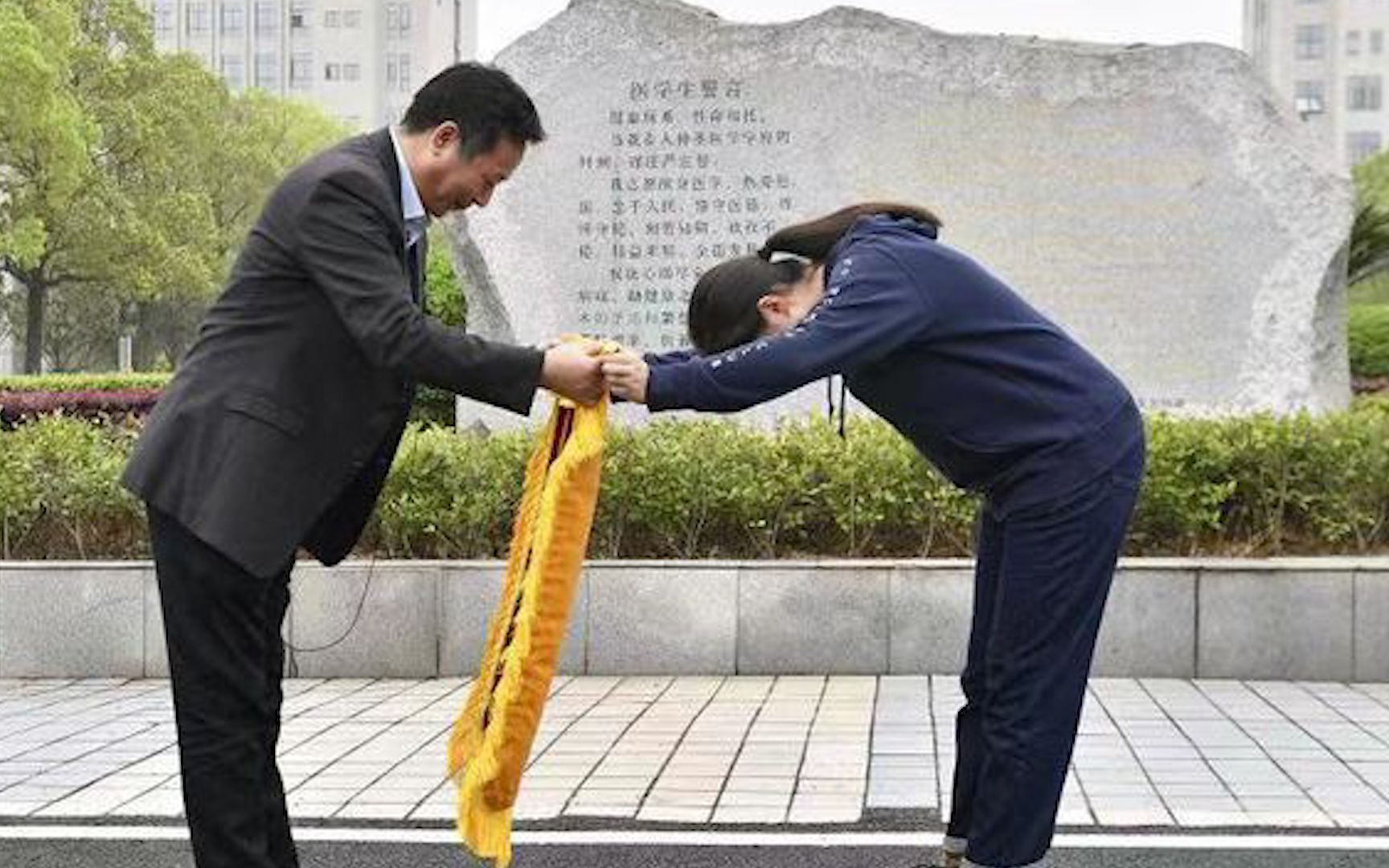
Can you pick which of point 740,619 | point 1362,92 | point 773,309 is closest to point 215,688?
point 773,309

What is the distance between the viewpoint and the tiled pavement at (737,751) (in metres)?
5.05

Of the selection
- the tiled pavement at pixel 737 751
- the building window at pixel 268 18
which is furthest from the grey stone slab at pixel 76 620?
the building window at pixel 268 18

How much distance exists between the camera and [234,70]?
3679 inches

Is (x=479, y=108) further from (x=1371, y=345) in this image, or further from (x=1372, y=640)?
(x=1371, y=345)

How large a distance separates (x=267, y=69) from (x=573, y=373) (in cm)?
9364

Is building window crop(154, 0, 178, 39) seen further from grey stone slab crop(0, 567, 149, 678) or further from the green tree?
grey stone slab crop(0, 567, 149, 678)

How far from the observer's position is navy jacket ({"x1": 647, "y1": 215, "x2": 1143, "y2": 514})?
3547mm

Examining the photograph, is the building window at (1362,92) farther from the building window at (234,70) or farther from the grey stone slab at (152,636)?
the grey stone slab at (152,636)

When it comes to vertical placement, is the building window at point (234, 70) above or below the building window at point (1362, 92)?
above

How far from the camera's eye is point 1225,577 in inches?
275

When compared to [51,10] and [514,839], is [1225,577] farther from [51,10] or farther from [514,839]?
[51,10]

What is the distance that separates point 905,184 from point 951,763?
5.79 metres

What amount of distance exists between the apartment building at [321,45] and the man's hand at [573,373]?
88.2m

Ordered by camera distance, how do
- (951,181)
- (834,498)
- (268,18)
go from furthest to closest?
(268,18), (951,181), (834,498)
